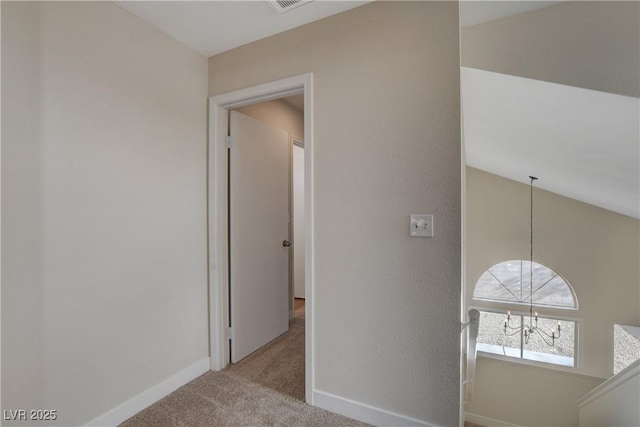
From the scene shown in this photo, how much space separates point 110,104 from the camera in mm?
1658

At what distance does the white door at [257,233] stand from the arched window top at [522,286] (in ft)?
13.3

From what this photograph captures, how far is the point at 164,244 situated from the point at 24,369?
33.8 inches

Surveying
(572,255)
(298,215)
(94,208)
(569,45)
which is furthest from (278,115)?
(572,255)

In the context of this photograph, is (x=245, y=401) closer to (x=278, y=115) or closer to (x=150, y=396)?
(x=150, y=396)

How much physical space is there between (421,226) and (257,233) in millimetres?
1530

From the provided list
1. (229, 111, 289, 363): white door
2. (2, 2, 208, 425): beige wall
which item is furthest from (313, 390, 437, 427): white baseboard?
(2, 2, 208, 425): beige wall

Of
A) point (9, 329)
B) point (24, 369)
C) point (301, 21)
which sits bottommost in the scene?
point (24, 369)

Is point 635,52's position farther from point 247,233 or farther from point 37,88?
point 37,88

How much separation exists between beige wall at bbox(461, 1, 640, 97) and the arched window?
13.8 ft

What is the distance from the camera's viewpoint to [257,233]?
2.61 m

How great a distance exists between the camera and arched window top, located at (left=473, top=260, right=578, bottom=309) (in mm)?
4750

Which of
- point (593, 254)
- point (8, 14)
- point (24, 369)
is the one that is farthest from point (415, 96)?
point (593, 254)

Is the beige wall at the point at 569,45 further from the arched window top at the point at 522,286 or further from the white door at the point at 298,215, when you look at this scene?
the arched window top at the point at 522,286

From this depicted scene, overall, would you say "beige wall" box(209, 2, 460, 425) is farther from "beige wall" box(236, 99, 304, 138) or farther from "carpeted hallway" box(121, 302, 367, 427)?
"beige wall" box(236, 99, 304, 138)
